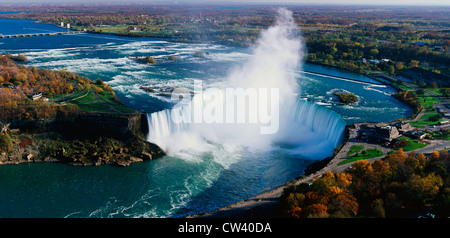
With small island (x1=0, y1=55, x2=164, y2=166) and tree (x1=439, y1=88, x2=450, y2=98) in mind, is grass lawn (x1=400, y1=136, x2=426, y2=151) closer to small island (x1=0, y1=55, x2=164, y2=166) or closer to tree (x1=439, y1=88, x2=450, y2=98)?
tree (x1=439, y1=88, x2=450, y2=98)

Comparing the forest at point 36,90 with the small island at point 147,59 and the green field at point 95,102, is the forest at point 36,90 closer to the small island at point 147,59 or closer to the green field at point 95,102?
the green field at point 95,102

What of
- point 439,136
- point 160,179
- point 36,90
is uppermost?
point 36,90

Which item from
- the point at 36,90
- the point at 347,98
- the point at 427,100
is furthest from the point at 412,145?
the point at 36,90

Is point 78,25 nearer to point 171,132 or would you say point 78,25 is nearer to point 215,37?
point 215,37

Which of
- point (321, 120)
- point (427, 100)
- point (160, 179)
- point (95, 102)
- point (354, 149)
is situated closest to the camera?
point (160, 179)

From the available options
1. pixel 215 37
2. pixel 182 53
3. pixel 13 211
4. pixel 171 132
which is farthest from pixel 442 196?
pixel 215 37

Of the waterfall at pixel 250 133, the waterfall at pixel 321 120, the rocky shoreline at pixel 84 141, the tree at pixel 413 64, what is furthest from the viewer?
the tree at pixel 413 64

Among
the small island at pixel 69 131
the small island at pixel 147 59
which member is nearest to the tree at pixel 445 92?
the small island at pixel 69 131

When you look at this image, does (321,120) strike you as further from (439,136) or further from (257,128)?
(439,136)
